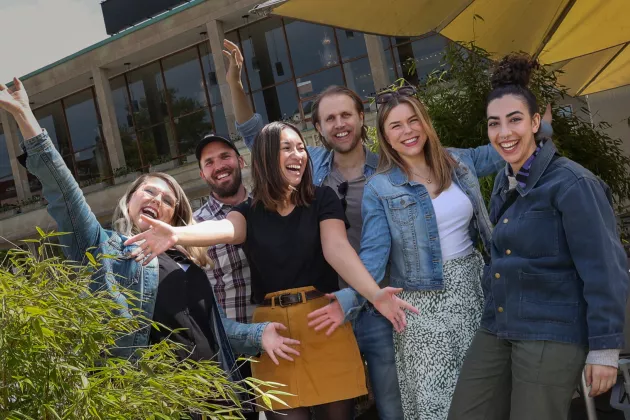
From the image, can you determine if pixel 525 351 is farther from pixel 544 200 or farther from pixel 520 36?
pixel 520 36

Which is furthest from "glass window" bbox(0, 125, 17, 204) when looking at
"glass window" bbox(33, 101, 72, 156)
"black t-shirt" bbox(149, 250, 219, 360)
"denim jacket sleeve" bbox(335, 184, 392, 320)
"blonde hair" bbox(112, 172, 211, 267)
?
"denim jacket sleeve" bbox(335, 184, 392, 320)

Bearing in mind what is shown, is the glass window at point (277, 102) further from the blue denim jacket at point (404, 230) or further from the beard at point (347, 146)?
the blue denim jacket at point (404, 230)

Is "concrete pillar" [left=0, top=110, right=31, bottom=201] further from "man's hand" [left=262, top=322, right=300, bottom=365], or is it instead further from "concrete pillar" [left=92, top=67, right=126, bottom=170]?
"man's hand" [left=262, top=322, right=300, bottom=365]

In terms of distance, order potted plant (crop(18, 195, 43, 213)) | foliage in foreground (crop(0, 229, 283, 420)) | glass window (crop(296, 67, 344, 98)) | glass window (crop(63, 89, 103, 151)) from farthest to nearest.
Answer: glass window (crop(63, 89, 103, 151)), potted plant (crop(18, 195, 43, 213)), glass window (crop(296, 67, 344, 98)), foliage in foreground (crop(0, 229, 283, 420))

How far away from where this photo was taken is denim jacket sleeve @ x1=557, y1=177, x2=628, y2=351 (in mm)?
2170

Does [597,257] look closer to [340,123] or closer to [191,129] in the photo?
[340,123]

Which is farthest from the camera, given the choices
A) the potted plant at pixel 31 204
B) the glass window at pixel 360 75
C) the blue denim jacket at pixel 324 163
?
the potted plant at pixel 31 204

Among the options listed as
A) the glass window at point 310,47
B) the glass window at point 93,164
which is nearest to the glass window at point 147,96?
the glass window at point 93,164

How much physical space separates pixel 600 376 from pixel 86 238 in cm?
181

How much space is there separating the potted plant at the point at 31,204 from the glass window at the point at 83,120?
2526mm

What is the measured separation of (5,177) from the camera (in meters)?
26.6

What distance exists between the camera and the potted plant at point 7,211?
80.3ft

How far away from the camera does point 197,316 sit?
2686 millimetres

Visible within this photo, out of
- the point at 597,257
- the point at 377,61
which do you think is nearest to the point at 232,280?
the point at 597,257
